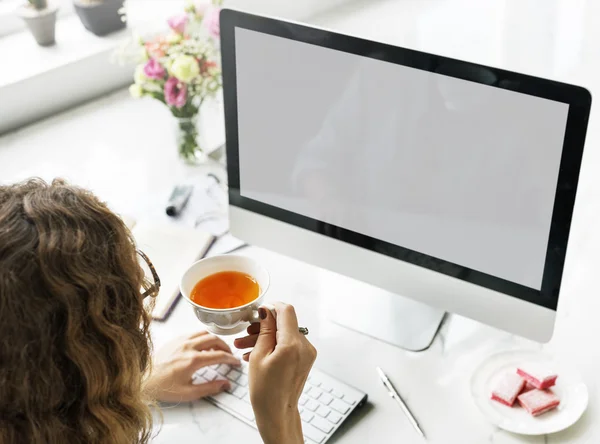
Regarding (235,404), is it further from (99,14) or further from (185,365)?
(99,14)

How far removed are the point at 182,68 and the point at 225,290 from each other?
0.58 meters

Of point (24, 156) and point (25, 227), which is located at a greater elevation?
point (25, 227)

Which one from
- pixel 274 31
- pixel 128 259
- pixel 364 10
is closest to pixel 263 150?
pixel 274 31

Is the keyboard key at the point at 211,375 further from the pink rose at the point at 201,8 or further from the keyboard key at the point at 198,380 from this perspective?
the pink rose at the point at 201,8

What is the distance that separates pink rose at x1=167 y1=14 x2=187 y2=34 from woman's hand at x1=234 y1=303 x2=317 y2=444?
81 cm

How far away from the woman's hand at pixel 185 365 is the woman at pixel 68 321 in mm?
224

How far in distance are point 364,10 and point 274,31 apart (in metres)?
1.38

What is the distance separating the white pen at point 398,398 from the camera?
112 cm

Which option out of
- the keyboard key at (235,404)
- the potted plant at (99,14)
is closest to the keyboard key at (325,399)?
the keyboard key at (235,404)

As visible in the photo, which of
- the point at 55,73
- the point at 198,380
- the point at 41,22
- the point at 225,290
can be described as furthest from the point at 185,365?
the point at 41,22

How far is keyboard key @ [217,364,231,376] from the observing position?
1.21 metres

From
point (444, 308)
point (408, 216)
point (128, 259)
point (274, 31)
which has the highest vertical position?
point (274, 31)

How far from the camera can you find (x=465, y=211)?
1085 millimetres

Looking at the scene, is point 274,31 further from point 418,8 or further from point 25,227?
point 418,8
